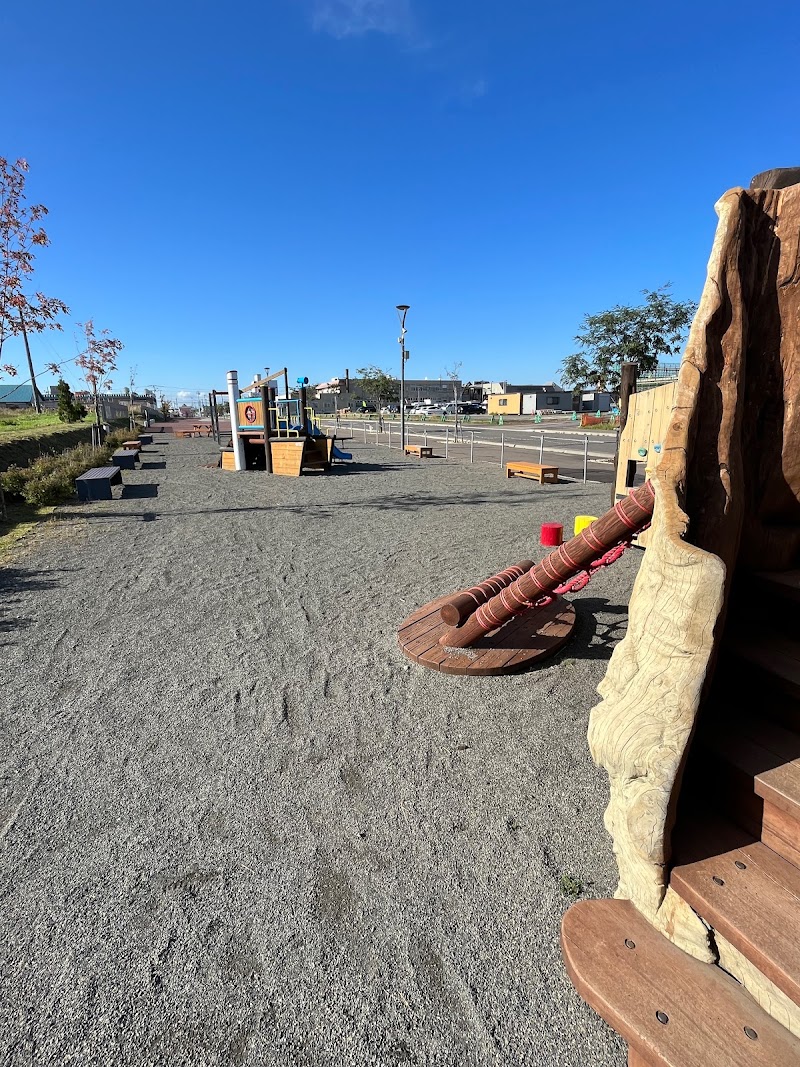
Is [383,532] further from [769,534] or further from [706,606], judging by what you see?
[706,606]

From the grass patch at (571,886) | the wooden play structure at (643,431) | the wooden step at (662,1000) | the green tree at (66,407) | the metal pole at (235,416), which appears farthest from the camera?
the green tree at (66,407)

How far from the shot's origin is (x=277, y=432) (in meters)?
16.5

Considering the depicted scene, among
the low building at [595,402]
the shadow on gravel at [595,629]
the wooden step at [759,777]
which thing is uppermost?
the low building at [595,402]

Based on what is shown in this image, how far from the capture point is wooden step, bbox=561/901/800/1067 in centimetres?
131

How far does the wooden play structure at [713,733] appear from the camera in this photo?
1424 mm

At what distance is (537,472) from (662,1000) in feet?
41.7

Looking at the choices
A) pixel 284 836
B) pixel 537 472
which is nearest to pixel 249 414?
pixel 537 472

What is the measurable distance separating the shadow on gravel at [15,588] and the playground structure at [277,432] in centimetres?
928

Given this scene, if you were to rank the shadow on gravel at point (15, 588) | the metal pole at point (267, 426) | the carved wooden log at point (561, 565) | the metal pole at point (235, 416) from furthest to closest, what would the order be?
the metal pole at point (235, 416) → the metal pole at point (267, 426) → the shadow on gravel at point (15, 588) → the carved wooden log at point (561, 565)

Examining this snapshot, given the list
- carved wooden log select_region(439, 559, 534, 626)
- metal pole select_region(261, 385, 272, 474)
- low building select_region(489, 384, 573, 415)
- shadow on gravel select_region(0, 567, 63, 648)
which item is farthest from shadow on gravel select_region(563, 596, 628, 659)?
low building select_region(489, 384, 573, 415)

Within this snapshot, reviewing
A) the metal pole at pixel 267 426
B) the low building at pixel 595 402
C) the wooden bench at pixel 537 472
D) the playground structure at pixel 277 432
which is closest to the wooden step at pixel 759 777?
the wooden bench at pixel 537 472

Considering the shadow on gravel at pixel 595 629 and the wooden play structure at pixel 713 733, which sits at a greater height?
the wooden play structure at pixel 713 733

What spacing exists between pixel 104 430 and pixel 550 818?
27.7 metres

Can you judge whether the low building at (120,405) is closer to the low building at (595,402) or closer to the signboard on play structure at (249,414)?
the signboard on play structure at (249,414)
